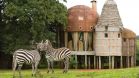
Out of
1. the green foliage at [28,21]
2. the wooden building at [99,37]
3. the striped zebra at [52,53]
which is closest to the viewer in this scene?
the striped zebra at [52,53]

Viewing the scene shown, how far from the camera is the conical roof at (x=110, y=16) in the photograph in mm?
45891

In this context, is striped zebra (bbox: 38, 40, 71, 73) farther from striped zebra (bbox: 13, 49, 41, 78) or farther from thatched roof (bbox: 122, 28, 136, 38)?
thatched roof (bbox: 122, 28, 136, 38)

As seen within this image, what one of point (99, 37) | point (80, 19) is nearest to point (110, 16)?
point (99, 37)

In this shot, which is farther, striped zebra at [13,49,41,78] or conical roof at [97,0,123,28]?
conical roof at [97,0,123,28]

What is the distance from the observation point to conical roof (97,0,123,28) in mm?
45891

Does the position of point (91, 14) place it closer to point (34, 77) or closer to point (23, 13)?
point (23, 13)

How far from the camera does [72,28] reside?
46.1m

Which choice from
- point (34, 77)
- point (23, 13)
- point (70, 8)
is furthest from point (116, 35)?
point (34, 77)

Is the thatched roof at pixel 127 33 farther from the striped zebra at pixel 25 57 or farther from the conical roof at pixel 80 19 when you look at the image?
the striped zebra at pixel 25 57

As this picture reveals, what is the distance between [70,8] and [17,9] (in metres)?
8.11

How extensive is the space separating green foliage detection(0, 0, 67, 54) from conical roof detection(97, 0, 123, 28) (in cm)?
441

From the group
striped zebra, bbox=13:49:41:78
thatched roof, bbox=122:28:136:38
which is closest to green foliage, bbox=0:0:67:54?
thatched roof, bbox=122:28:136:38

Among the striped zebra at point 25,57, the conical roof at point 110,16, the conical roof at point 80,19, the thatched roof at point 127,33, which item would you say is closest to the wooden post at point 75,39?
the conical roof at point 80,19

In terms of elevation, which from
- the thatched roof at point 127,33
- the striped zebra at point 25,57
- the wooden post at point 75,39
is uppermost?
the thatched roof at point 127,33
